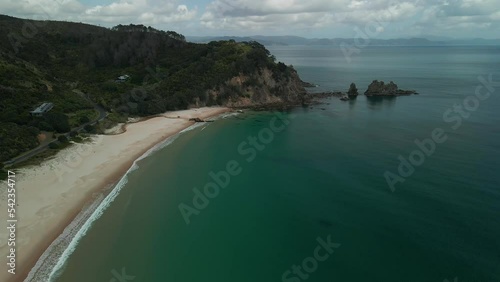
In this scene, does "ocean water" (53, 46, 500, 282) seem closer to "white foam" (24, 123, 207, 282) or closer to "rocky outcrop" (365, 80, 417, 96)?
"white foam" (24, 123, 207, 282)

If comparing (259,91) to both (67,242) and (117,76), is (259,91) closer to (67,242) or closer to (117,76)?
(117,76)

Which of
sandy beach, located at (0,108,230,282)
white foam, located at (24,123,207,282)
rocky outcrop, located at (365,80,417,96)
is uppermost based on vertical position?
rocky outcrop, located at (365,80,417,96)

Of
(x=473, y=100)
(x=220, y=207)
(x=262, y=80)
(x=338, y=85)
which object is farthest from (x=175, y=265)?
(x=338, y=85)

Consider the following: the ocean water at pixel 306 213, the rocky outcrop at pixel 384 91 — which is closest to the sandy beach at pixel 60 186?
the ocean water at pixel 306 213

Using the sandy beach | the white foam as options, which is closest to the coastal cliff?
the sandy beach

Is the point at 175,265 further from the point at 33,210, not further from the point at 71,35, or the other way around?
the point at 71,35

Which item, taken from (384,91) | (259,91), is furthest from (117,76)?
(384,91)
